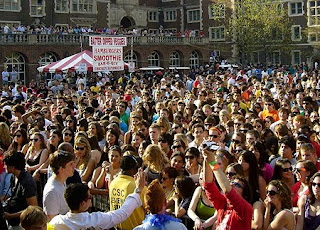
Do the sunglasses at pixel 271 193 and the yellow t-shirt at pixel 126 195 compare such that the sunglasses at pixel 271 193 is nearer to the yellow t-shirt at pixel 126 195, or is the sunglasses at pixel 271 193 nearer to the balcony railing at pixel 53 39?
the yellow t-shirt at pixel 126 195

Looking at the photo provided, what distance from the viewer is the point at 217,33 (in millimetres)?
56125

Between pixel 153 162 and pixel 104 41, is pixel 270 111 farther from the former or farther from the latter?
pixel 104 41

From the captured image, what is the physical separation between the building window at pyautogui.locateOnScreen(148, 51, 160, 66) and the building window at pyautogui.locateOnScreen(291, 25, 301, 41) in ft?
48.5

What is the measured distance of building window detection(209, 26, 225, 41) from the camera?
5575cm

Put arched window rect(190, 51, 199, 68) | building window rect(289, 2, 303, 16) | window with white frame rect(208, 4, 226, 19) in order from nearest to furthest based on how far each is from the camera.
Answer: arched window rect(190, 51, 199, 68), window with white frame rect(208, 4, 226, 19), building window rect(289, 2, 303, 16)

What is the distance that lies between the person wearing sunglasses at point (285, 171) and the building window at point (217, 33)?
49.1 metres

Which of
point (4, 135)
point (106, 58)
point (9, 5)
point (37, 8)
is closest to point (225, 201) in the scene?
point (4, 135)

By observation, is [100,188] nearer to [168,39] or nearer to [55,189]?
[55,189]

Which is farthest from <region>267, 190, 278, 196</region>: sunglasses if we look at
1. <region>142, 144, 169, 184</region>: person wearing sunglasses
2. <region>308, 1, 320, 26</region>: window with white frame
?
<region>308, 1, 320, 26</region>: window with white frame

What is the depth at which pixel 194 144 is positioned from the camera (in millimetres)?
10562

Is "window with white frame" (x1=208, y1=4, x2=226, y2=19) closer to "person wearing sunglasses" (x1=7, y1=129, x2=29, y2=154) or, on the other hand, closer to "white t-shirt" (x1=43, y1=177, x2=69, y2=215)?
"person wearing sunglasses" (x1=7, y1=129, x2=29, y2=154)

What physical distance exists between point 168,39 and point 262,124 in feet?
125

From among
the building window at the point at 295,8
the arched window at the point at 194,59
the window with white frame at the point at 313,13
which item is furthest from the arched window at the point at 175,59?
the window with white frame at the point at 313,13

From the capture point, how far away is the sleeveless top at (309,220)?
6.28 metres
